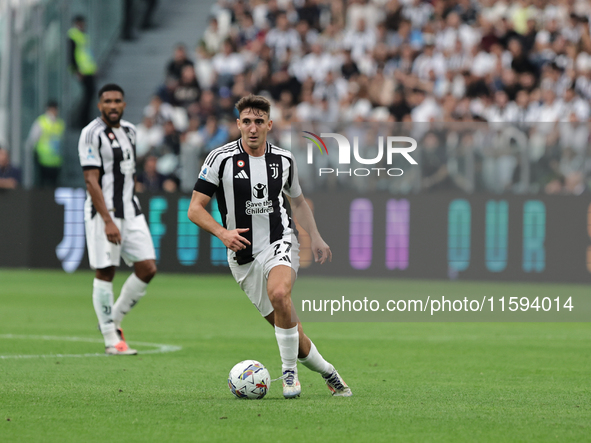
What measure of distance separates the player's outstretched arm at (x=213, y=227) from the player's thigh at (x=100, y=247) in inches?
121

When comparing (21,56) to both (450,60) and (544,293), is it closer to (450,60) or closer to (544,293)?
(450,60)

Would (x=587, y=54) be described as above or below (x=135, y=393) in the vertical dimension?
above

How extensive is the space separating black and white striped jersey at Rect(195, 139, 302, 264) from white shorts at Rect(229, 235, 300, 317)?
0.05 m

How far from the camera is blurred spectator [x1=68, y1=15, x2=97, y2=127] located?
23.4 metres

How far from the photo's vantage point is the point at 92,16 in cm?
2516

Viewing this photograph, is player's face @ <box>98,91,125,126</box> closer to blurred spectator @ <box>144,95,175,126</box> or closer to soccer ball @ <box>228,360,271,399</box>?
soccer ball @ <box>228,360,271,399</box>

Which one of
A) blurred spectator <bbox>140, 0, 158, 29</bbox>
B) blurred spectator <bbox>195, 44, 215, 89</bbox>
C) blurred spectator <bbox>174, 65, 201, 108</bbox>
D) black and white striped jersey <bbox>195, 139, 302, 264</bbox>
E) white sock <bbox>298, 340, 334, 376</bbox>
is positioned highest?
blurred spectator <bbox>140, 0, 158, 29</bbox>

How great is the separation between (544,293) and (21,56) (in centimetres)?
1213

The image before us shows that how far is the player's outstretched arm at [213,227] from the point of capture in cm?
671

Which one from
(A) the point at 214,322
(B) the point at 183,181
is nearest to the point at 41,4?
(B) the point at 183,181

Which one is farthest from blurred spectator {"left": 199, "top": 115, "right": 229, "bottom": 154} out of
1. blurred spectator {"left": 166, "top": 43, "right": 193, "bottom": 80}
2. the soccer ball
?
the soccer ball

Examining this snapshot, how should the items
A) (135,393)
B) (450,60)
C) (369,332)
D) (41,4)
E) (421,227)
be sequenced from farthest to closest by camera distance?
1. (41,4)
2. (450,60)
3. (421,227)
4. (369,332)
5. (135,393)

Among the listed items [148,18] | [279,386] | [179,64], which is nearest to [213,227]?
[279,386]

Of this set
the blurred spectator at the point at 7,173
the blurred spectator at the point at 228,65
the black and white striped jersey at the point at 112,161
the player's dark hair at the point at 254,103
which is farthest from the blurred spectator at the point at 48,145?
the player's dark hair at the point at 254,103
